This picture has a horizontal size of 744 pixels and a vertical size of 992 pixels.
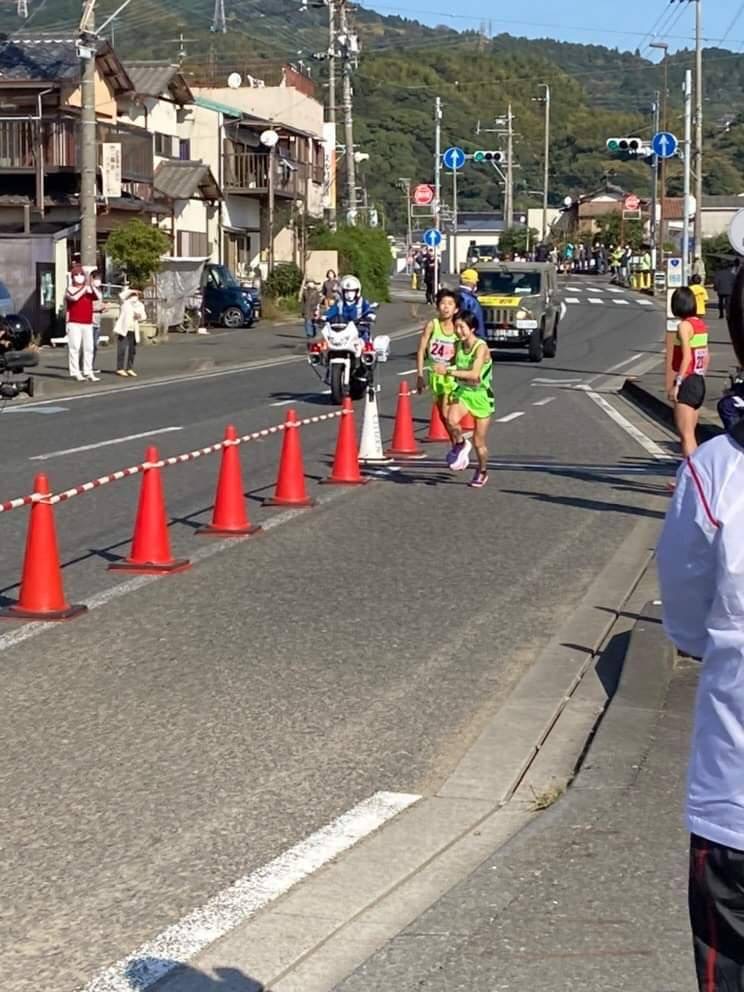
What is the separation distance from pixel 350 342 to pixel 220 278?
26039 mm

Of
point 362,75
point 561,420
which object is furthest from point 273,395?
point 362,75

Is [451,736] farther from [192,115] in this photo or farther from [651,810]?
[192,115]

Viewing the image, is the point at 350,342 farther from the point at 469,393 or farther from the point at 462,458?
the point at 469,393

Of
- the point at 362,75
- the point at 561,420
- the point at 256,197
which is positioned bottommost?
the point at 561,420

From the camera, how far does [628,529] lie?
12844 millimetres

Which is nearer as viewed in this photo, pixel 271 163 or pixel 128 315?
pixel 128 315

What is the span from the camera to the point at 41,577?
8.98 metres

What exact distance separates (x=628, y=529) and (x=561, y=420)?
9712mm

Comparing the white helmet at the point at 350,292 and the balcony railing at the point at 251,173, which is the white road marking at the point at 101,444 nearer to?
the white helmet at the point at 350,292

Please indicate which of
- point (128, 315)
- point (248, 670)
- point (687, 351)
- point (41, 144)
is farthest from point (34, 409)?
point (41, 144)

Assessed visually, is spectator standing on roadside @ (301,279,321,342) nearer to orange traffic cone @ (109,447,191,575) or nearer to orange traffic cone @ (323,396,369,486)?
orange traffic cone @ (323,396,369,486)

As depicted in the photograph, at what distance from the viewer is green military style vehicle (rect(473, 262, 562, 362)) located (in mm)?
35406

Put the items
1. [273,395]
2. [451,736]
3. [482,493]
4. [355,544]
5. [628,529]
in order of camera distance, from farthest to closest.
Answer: [273,395] < [482,493] < [628,529] < [355,544] < [451,736]

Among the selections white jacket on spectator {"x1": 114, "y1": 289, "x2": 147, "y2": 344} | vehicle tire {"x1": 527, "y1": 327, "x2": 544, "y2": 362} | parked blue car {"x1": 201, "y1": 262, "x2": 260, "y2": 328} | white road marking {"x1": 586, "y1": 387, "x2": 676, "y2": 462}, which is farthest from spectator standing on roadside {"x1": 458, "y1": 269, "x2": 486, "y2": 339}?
parked blue car {"x1": 201, "y1": 262, "x2": 260, "y2": 328}
